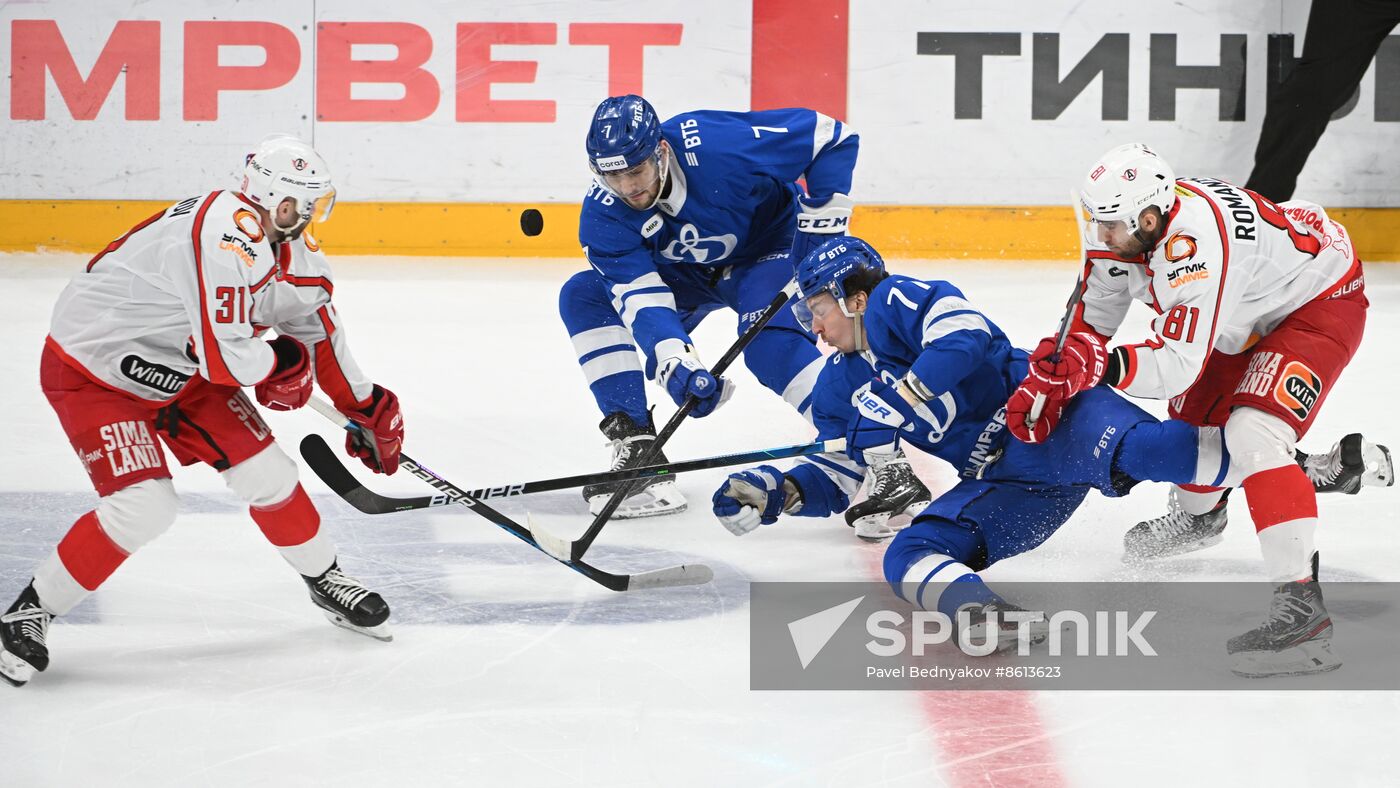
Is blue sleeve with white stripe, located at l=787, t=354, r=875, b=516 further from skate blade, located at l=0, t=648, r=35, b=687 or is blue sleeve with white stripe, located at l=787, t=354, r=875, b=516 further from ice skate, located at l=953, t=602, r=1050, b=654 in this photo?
skate blade, located at l=0, t=648, r=35, b=687

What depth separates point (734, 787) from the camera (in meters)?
1.90

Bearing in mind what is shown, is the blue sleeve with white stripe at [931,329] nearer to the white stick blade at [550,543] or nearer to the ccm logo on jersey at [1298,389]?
the ccm logo on jersey at [1298,389]

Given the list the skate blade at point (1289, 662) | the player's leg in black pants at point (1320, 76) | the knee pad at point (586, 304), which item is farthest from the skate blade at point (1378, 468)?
the player's leg in black pants at point (1320, 76)

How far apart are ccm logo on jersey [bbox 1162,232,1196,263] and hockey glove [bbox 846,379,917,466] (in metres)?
0.53

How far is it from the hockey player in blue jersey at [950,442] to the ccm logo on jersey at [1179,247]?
→ 11.9 inches

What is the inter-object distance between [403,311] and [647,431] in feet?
6.64

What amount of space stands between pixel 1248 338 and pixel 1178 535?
1.53 feet

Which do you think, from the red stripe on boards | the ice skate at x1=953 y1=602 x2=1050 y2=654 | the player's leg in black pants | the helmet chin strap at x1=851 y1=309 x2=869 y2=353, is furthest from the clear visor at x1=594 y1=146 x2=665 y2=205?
the player's leg in black pants

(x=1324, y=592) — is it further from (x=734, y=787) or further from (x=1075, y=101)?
(x=1075, y=101)

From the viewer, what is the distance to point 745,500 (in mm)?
2814

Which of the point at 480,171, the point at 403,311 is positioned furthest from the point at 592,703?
Result: the point at 480,171

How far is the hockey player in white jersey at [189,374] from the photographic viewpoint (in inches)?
89.6

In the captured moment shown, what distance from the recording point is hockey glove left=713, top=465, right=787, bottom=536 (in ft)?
9.20

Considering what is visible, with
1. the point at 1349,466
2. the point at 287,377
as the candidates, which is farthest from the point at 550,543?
the point at 1349,466
